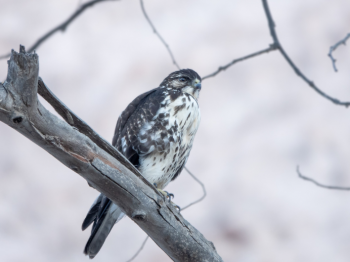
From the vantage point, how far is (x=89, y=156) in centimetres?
168

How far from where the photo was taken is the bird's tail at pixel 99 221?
2549mm

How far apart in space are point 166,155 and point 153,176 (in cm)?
18

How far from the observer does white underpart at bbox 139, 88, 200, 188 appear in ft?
9.46

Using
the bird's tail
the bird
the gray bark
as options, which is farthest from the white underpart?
the gray bark

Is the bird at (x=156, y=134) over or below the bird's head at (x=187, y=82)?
below

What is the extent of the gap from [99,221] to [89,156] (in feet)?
3.55

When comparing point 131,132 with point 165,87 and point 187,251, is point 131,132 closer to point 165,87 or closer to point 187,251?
point 165,87

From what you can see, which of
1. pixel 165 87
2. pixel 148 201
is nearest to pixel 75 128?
pixel 148 201

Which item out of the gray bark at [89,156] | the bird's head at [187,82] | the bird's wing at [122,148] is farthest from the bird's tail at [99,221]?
the bird's head at [187,82]

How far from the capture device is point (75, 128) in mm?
1688

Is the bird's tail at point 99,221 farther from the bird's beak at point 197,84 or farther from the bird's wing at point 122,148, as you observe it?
the bird's beak at point 197,84

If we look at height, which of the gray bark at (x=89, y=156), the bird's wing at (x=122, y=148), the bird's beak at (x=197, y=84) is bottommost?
the gray bark at (x=89, y=156)

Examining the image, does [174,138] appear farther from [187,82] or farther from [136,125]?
[187,82]

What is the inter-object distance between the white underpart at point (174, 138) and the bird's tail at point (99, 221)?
0.36 meters
